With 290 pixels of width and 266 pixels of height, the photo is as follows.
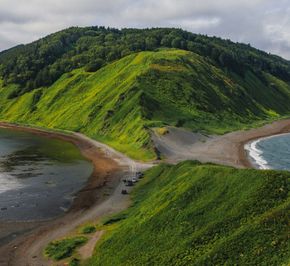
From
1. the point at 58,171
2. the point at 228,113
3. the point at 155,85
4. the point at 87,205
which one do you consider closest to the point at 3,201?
the point at 87,205

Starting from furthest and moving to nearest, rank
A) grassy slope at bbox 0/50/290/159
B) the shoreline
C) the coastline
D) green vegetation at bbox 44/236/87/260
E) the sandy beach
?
grassy slope at bbox 0/50/290/159 → the shoreline → the sandy beach → the coastline → green vegetation at bbox 44/236/87/260

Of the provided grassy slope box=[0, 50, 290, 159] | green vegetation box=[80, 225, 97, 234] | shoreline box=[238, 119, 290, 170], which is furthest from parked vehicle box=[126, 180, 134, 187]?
shoreline box=[238, 119, 290, 170]

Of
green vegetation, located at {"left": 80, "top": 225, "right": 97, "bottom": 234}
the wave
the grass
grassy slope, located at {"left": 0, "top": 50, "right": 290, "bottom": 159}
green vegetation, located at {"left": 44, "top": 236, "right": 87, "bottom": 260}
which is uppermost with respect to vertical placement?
grassy slope, located at {"left": 0, "top": 50, "right": 290, "bottom": 159}

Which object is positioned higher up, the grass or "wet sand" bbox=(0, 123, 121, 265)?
the grass

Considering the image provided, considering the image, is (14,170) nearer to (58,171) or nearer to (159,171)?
(58,171)

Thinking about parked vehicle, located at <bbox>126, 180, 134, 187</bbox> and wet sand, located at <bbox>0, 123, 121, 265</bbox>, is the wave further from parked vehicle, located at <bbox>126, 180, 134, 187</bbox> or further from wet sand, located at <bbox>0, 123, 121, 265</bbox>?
wet sand, located at <bbox>0, 123, 121, 265</bbox>

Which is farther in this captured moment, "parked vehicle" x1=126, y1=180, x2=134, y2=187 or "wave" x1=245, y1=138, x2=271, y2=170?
"wave" x1=245, y1=138, x2=271, y2=170

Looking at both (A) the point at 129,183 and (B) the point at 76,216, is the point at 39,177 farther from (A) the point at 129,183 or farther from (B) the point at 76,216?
(B) the point at 76,216

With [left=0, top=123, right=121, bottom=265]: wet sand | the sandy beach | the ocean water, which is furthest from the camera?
the ocean water
